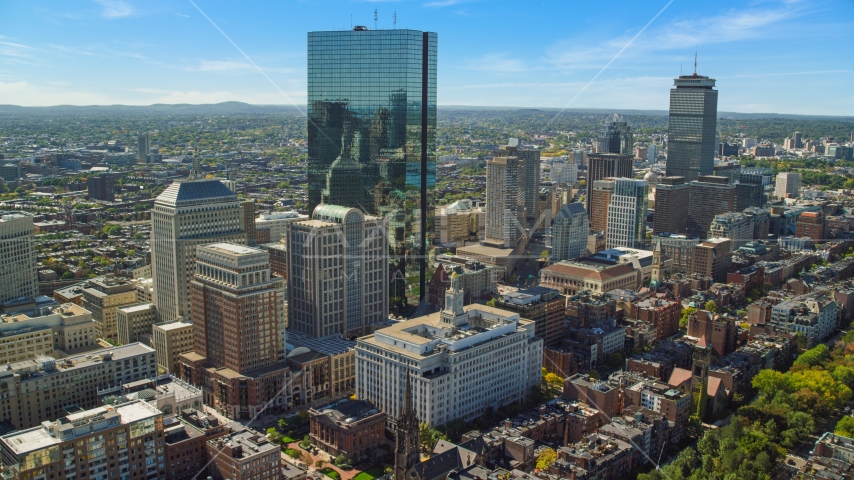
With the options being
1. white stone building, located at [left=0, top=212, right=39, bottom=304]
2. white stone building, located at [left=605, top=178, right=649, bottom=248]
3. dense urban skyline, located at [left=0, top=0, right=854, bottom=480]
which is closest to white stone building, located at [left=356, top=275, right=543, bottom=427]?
dense urban skyline, located at [left=0, top=0, right=854, bottom=480]

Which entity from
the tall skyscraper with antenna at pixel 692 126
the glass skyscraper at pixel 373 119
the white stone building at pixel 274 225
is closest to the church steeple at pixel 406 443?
the glass skyscraper at pixel 373 119

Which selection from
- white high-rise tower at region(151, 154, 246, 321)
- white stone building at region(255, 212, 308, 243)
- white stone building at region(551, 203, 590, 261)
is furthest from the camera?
white stone building at region(255, 212, 308, 243)

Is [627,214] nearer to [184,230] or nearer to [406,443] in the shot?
[184,230]

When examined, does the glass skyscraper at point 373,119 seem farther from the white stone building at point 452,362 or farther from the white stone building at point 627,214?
the white stone building at point 627,214

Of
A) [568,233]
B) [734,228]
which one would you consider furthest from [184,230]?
[734,228]

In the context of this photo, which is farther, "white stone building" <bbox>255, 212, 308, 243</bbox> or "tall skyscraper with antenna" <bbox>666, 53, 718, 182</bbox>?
"tall skyscraper with antenna" <bbox>666, 53, 718, 182</bbox>

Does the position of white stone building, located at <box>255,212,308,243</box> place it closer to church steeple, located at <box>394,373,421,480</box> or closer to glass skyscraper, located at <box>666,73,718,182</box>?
church steeple, located at <box>394,373,421,480</box>

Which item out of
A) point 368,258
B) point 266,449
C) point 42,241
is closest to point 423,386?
point 266,449
